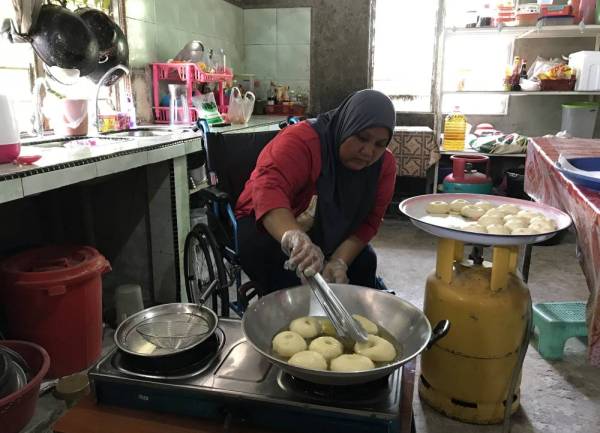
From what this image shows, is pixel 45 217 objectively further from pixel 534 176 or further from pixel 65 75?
A: pixel 534 176

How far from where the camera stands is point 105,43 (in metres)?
2.33

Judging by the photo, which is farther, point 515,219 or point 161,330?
point 515,219

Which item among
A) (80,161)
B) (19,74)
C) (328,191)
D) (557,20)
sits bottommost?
(328,191)

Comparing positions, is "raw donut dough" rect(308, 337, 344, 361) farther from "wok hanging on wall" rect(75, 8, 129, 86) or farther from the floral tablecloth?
the floral tablecloth

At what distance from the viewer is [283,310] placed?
1.12 m

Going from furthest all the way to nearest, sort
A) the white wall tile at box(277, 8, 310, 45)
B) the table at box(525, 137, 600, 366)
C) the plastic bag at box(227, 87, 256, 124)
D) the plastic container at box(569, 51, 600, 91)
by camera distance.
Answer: the white wall tile at box(277, 8, 310, 45)
the plastic container at box(569, 51, 600, 91)
the plastic bag at box(227, 87, 256, 124)
the table at box(525, 137, 600, 366)

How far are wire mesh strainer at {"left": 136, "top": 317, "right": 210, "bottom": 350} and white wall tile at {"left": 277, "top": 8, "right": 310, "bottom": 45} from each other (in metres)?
3.65

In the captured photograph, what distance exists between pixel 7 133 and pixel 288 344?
3.81 feet

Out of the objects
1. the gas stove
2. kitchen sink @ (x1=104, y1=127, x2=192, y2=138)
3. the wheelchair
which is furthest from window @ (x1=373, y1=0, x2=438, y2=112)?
the gas stove

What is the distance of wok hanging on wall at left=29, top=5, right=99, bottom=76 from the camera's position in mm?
2014

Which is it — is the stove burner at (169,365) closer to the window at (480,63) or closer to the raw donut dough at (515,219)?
the raw donut dough at (515,219)

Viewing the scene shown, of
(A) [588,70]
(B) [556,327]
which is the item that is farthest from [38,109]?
(A) [588,70]

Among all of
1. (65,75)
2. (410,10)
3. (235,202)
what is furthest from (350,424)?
(410,10)

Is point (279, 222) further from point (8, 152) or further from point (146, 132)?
point (146, 132)
